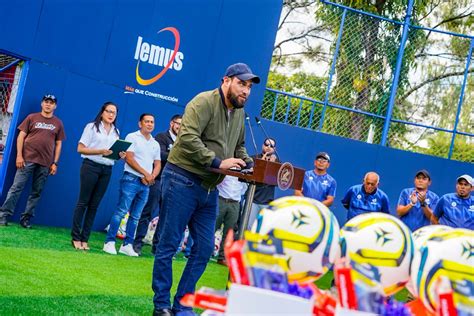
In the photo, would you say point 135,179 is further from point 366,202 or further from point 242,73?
point 242,73

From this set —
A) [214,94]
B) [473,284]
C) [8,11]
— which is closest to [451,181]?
[8,11]

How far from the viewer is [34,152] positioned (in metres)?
8.71

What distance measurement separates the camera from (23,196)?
29.5 feet

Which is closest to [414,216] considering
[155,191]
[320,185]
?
[320,185]

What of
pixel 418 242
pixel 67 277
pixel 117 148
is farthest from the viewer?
pixel 117 148

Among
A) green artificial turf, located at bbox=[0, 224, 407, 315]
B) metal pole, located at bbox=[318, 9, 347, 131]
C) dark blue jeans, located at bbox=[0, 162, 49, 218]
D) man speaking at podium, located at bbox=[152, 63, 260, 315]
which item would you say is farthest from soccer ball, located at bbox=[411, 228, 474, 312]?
metal pole, located at bbox=[318, 9, 347, 131]

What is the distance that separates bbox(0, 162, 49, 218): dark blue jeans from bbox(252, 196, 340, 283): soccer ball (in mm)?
7003

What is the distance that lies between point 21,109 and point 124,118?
1739 millimetres

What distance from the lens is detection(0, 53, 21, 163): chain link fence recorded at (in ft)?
29.9

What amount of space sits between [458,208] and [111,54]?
16.3 feet

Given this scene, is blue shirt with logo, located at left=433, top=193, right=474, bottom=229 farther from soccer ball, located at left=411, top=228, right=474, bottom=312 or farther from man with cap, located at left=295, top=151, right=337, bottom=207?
soccer ball, located at left=411, top=228, right=474, bottom=312

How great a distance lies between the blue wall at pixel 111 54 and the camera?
8922mm

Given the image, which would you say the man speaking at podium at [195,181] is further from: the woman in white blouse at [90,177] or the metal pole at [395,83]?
the metal pole at [395,83]

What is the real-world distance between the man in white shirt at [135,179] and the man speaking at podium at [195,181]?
368cm
